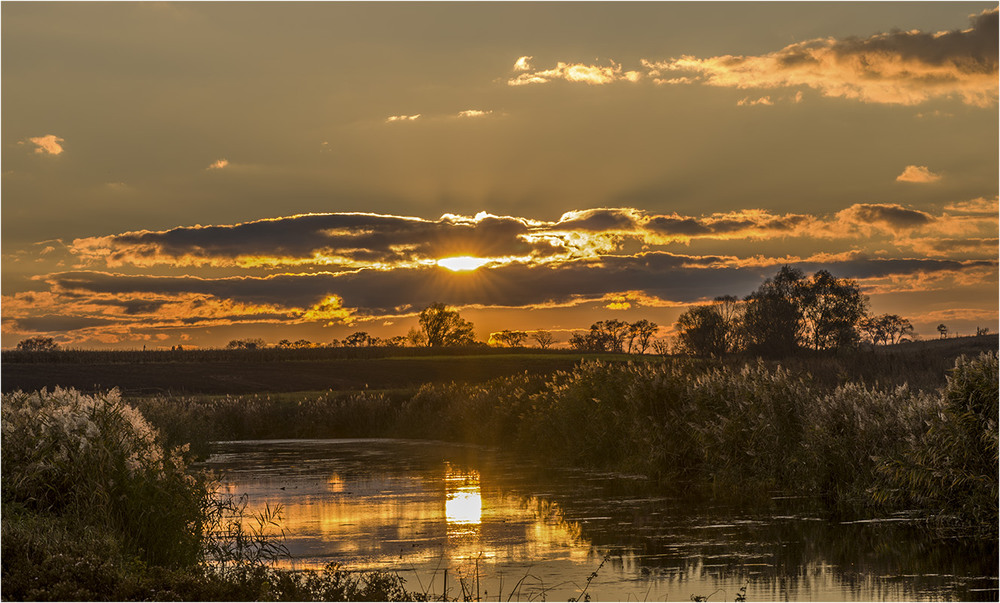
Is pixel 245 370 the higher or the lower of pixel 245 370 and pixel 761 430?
the higher

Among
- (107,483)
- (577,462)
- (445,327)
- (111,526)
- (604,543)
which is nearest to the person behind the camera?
(111,526)

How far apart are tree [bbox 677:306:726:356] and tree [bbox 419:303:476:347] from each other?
119 ft

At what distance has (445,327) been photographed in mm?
127375

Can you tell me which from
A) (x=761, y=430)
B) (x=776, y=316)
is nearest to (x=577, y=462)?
(x=761, y=430)

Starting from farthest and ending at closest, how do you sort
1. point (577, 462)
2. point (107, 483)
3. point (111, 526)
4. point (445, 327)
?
point (445, 327) < point (577, 462) < point (107, 483) < point (111, 526)

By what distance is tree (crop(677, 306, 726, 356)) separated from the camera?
3720 inches

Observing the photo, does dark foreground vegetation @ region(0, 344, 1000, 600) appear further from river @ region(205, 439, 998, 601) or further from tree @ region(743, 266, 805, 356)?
tree @ region(743, 266, 805, 356)

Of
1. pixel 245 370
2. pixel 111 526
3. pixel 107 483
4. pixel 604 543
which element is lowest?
pixel 604 543

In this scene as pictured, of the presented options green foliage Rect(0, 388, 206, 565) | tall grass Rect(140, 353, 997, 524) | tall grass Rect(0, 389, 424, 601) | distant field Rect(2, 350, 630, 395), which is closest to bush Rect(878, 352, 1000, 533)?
tall grass Rect(140, 353, 997, 524)

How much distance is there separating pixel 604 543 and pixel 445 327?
361 feet

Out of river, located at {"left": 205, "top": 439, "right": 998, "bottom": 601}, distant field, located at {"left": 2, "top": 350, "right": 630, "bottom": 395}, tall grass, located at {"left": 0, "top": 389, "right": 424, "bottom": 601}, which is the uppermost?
distant field, located at {"left": 2, "top": 350, "right": 630, "bottom": 395}

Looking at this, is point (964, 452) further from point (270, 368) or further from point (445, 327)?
point (445, 327)

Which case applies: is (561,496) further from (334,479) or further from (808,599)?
(808,599)


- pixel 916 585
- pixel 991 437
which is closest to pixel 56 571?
pixel 916 585
